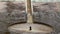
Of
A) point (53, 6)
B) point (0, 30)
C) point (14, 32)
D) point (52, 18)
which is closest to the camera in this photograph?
point (14, 32)

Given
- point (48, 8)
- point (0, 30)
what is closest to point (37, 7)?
point (48, 8)

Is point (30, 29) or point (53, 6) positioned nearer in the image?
point (30, 29)

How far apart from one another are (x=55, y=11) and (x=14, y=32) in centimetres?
58

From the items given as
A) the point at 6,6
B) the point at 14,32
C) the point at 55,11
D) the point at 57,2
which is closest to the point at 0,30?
the point at 14,32

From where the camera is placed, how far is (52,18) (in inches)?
52.1

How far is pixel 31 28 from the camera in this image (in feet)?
3.52

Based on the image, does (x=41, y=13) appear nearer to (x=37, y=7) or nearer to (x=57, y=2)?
(x=37, y=7)

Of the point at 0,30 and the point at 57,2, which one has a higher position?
the point at 57,2

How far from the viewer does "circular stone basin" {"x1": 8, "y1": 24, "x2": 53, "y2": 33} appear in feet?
3.34

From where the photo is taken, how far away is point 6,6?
1.52 m

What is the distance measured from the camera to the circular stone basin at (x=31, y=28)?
1.02 m

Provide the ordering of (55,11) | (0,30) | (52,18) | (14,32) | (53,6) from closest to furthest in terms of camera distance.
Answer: (14,32) → (0,30) → (52,18) → (55,11) → (53,6)

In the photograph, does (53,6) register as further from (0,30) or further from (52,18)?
(0,30)

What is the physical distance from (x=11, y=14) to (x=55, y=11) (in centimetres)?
37
